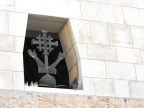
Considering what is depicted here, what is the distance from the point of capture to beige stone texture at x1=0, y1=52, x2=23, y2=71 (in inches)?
536

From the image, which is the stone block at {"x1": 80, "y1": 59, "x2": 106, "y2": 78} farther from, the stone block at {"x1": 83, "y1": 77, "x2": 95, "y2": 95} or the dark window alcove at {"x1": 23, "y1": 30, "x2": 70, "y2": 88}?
the dark window alcove at {"x1": 23, "y1": 30, "x2": 70, "y2": 88}

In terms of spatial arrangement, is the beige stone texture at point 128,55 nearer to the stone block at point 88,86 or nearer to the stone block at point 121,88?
the stone block at point 121,88

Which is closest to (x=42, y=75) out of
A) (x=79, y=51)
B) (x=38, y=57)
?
(x=38, y=57)

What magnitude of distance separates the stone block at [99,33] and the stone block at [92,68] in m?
0.58

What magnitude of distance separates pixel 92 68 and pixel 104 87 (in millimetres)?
539

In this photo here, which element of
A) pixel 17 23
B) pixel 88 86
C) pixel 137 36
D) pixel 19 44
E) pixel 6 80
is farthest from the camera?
pixel 137 36

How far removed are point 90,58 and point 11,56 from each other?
196cm

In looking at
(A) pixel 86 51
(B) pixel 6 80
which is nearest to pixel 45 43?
(A) pixel 86 51

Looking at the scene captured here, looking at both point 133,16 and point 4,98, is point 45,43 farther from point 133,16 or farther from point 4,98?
point 133,16

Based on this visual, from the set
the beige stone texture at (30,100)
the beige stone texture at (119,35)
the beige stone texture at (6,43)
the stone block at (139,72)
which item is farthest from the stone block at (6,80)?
the stone block at (139,72)

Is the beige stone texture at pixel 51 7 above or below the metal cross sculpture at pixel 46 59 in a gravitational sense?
above

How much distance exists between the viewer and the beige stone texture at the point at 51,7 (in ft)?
47.5

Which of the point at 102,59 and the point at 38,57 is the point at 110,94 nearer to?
the point at 102,59

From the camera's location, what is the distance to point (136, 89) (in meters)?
14.6
